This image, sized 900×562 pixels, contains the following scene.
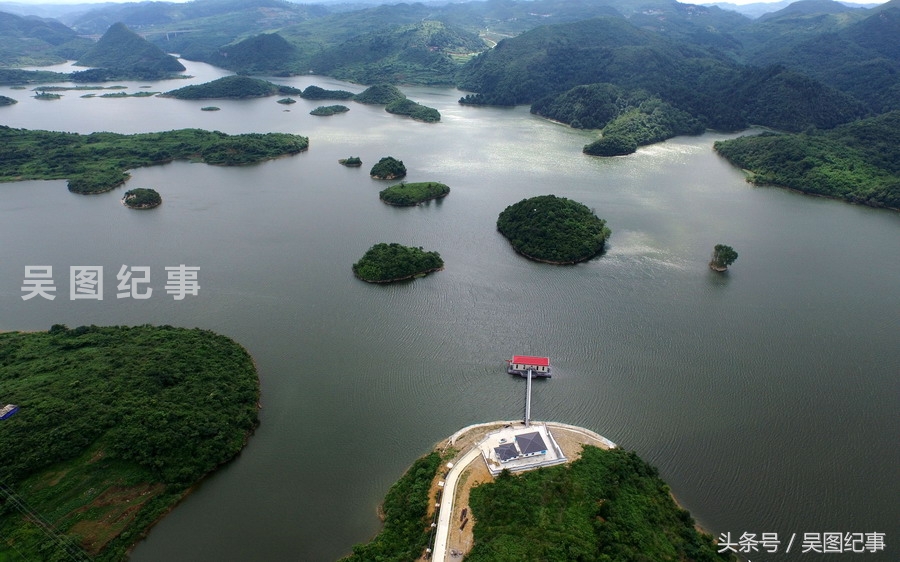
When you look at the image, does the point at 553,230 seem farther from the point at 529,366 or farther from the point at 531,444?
the point at 531,444

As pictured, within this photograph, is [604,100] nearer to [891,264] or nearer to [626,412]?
[891,264]

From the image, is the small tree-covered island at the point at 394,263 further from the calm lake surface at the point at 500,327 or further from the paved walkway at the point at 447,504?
the paved walkway at the point at 447,504

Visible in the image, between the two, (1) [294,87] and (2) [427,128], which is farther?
(1) [294,87]

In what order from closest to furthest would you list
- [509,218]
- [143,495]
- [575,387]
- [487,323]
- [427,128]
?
[143,495]
[575,387]
[487,323]
[509,218]
[427,128]

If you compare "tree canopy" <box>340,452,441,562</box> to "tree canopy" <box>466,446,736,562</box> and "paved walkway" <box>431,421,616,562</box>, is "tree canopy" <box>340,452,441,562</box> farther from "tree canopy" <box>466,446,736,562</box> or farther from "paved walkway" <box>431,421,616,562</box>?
"tree canopy" <box>466,446,736,562</box>

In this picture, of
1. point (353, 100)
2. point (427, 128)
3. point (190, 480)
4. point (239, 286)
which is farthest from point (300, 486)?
point (353, 100)
